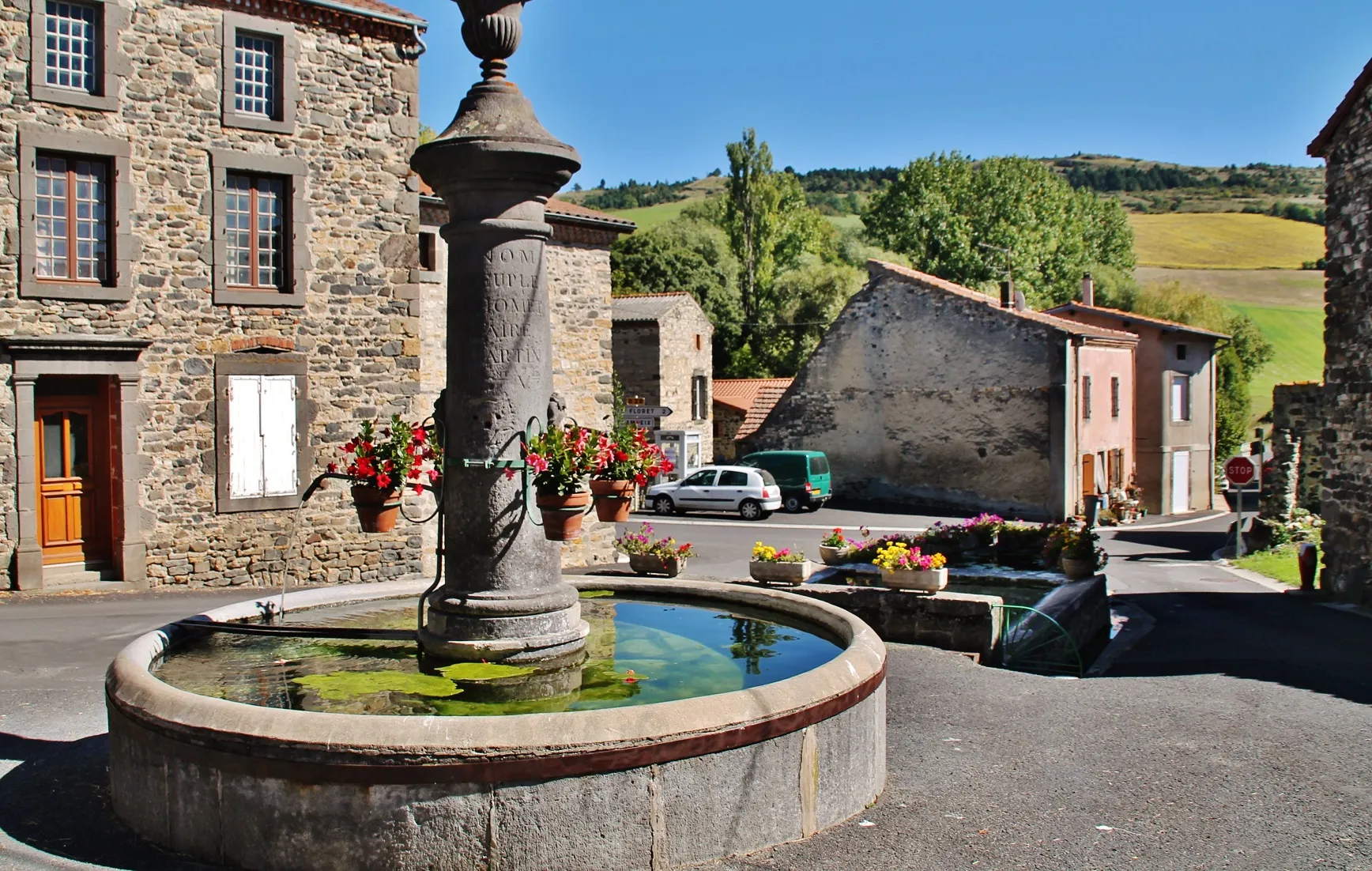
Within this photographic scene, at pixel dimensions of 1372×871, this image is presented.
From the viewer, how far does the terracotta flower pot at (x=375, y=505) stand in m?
6.92

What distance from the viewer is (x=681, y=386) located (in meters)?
39.6

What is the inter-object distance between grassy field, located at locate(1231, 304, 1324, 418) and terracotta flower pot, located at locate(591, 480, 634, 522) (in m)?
64.6

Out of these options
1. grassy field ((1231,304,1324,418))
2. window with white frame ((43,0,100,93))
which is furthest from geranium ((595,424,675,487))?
grassy field ((1231,304,1324,418))

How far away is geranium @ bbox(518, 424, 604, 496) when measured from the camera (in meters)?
6.54

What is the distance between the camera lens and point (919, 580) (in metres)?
11.2

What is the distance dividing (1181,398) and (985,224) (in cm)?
2550

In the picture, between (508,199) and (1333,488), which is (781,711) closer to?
(508,199)

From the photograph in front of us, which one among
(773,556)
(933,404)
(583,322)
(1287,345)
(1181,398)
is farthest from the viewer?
(1287,345)

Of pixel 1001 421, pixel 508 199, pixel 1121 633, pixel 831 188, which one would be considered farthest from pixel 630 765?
pixel 831 188

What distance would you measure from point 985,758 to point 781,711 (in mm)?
2197

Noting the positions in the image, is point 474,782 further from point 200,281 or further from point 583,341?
point 583,341

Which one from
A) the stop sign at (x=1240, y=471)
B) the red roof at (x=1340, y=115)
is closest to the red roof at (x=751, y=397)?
the stop sign at (x=1240, y=471)

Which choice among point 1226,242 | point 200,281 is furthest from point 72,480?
point 1226,242

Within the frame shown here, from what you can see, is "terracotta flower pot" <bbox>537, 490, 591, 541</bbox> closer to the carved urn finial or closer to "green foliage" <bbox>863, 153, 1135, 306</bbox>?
the carved urn finial
